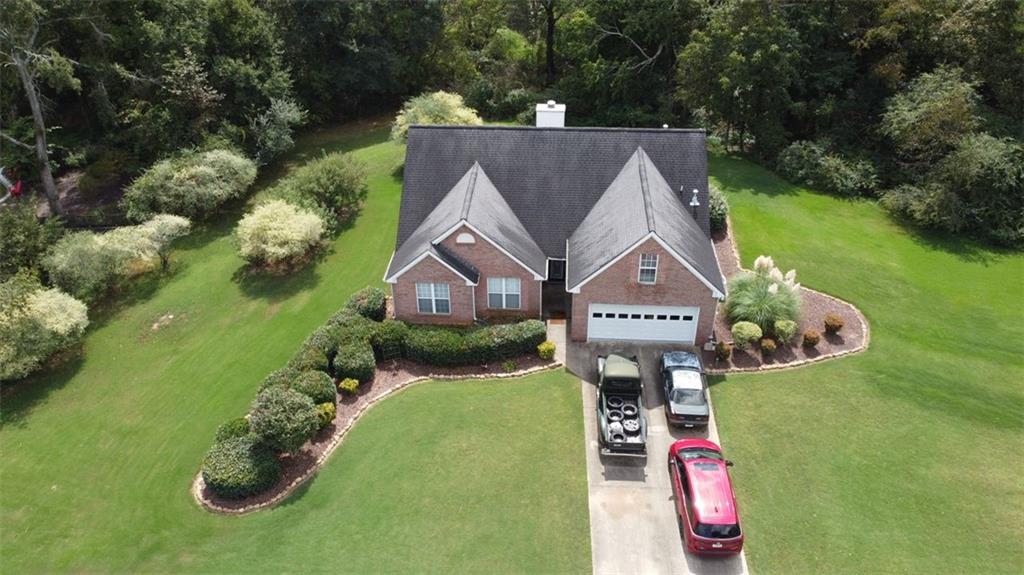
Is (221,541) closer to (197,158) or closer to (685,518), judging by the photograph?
(685,518)

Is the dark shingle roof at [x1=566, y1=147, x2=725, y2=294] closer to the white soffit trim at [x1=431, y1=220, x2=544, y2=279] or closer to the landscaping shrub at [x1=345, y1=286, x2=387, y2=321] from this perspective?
the white soffit trim at [x1=431, y1=220, x2=544, y2=279]

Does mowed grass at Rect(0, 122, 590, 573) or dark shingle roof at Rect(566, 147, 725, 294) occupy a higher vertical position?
dark shingle roof at Rect(566, 147, 725, 294)

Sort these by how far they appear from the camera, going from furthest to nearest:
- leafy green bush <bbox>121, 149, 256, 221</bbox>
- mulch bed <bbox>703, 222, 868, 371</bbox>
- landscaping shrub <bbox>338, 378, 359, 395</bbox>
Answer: leafy green bush <bbox>121, 149, 256, 221</bbox>
mulch bed <bbox>703, 222, 868, 371</bbox>
landscaping shrub <bbox>338, 378, 359, 395</bbox>

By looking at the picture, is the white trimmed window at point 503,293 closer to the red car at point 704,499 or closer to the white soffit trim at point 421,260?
the white soffit trim at point 421,260

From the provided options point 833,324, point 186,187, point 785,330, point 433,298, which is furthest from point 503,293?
point 186,187

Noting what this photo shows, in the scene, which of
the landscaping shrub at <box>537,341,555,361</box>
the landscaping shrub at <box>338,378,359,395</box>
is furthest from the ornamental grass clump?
the landscaping shrub at <box>338,378,359,395</box>

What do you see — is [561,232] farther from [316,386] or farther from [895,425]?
[895,425]
